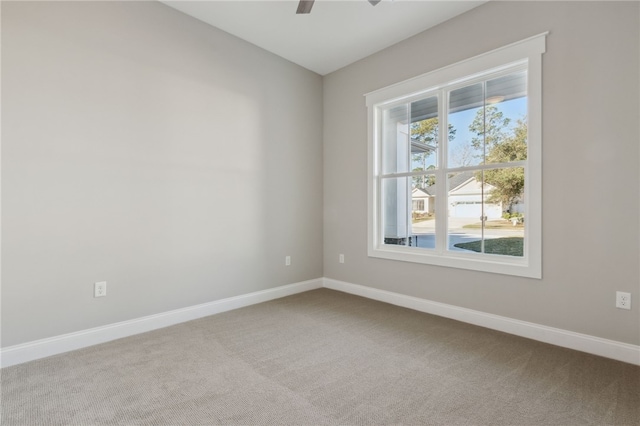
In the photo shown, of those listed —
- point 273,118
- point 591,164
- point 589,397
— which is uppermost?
point 273,118

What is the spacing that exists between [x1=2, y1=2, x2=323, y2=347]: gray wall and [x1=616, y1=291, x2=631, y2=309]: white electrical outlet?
3.09m

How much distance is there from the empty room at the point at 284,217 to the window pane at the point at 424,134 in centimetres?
3

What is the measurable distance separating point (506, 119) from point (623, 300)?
166 centimetres

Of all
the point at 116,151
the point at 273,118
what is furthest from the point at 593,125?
the point at 116,151

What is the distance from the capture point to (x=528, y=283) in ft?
8.54

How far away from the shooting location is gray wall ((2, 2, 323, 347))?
2.20m

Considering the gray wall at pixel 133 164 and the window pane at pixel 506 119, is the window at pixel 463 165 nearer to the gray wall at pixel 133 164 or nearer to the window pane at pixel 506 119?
the window pane at pixel 506 119

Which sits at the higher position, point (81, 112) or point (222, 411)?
point (81, 112)

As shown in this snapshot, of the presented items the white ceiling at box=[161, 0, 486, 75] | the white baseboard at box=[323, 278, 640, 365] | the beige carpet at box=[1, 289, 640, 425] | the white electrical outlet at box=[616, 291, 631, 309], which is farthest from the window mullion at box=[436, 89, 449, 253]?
the white electrical outlet at box=[616, 291, 631, 309]

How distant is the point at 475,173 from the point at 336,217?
1.82 m

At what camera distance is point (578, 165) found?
7.74ft

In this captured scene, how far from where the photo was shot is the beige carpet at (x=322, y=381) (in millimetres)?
1621

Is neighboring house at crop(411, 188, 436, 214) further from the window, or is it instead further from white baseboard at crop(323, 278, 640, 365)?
white baseboard at crop(323, 278, 640, 365)

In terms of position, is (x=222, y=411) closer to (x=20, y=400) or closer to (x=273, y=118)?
(x=20, y=400)
